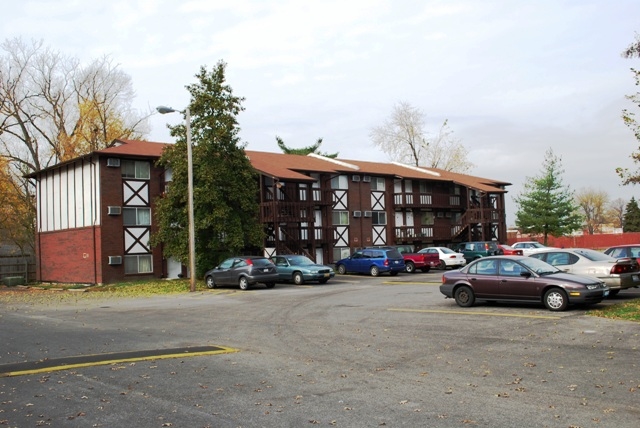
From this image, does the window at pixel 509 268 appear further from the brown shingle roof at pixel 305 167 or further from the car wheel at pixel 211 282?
the brown shingle roof at pixel 305 167

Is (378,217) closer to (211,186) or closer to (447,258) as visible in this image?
(447,258)

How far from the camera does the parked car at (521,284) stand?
14898mm

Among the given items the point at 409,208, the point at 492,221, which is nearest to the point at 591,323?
the point at 409,208

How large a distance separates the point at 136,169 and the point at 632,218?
75851 mm

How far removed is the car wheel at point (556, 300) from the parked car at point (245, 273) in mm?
14025

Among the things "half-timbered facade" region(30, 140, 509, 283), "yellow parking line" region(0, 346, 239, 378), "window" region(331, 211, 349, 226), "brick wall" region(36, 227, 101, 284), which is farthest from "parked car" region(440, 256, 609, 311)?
"window" region(331, 211, 349, 226)

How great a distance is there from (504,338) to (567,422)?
541 cm

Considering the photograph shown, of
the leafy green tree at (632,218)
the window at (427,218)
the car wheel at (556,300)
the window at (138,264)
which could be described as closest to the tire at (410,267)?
the window at (427,218)

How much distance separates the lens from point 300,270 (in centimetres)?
2881

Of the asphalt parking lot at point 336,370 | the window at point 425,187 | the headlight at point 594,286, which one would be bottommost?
the asphalt parking lot at point 336,370

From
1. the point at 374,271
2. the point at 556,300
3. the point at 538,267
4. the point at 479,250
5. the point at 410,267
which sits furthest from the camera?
the point at 479,250

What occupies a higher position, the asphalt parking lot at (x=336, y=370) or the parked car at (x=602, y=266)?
the parked car at (x=602, y=266)

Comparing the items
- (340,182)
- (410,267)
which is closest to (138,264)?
(340,182)

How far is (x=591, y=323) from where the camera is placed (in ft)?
42.7
